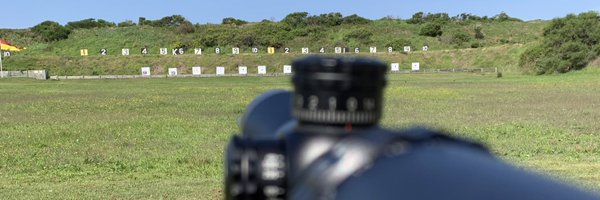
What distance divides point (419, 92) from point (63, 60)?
163 ft

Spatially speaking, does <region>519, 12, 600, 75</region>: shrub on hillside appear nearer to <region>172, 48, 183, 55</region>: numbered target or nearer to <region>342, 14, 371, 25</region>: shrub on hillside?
<region>172, 48, 183, 55</region>: numbered target

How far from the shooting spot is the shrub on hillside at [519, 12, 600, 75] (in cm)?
5184

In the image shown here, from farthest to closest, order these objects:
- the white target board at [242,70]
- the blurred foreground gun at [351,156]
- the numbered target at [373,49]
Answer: the numbered target at [373,49] < the white target board at [242,70] < the blurred foreground gun at [351,156]

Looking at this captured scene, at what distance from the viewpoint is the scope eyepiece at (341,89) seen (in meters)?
1.23

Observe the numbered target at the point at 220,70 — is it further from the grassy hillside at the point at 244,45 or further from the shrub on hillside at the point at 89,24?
the shrub on hillside at the point at 89,24

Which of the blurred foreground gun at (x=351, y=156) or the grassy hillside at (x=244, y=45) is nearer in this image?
the blurred foreground gun at (x=351, y=156)

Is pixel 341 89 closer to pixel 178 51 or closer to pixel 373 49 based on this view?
pixel 373 49

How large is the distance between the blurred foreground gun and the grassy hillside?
6016 centimetres

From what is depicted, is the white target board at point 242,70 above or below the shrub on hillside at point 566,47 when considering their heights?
below

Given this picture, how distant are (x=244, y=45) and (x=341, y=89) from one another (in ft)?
280

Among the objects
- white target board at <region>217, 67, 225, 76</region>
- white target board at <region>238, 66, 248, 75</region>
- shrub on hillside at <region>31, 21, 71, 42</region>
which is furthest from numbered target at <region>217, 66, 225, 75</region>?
shrub on hillside at <region>31, 21, 71, 42</region>

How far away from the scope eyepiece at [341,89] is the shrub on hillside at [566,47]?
2132 inches

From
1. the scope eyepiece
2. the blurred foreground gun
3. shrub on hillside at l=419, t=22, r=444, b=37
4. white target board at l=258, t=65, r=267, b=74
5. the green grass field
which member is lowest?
the green grass field

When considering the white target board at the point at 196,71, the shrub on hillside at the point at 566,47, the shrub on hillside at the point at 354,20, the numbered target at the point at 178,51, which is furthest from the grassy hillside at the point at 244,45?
the shrub on hillside at the point at 566,47
